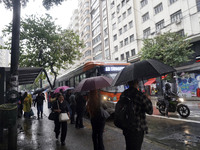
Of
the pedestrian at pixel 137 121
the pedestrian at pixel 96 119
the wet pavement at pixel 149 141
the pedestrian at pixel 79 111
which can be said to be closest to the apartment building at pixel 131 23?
the wet pavement at pixel 149 141

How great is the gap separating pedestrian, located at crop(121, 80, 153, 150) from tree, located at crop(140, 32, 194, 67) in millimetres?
16643

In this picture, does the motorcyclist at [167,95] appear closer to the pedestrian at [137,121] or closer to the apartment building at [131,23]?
the pedestrian at [137,121]

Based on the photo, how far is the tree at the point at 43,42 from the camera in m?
15.7

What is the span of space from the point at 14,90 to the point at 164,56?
17.3m

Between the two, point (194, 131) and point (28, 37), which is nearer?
point (194, 131)

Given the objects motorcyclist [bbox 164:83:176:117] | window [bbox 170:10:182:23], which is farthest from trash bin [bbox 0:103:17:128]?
window [bbox 170:10:182:23]

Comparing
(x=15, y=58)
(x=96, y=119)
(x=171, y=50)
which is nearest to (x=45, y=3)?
(x=15, y=58)

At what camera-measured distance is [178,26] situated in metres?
20.4

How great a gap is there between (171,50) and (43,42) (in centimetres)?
1398

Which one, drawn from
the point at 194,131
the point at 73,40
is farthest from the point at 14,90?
the point at 73,40

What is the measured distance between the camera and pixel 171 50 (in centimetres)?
1795

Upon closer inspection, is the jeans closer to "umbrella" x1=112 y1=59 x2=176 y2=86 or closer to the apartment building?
"umbrella" x1=112 y1=59 x2=176 y2=86

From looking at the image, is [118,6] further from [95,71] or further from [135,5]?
[95,71]

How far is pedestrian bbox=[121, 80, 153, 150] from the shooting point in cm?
260
